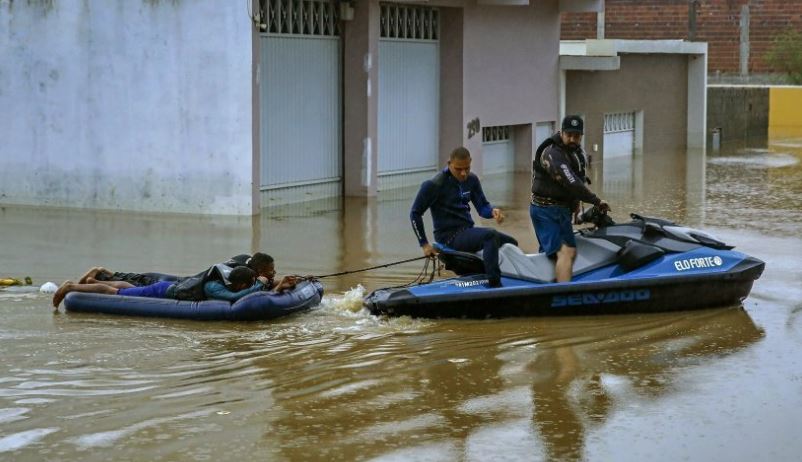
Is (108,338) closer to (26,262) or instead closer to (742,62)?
(26,262)

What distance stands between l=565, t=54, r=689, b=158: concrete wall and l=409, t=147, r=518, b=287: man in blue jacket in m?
17.3

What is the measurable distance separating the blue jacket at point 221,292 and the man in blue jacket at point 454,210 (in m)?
1.41

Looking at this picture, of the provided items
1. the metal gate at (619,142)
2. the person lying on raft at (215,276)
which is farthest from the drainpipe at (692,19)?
the person lying on raft at (215,276)

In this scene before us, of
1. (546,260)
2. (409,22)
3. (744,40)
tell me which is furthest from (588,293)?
(744,40)

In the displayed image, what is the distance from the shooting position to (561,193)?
37.0 ft

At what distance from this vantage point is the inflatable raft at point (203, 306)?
10633mm

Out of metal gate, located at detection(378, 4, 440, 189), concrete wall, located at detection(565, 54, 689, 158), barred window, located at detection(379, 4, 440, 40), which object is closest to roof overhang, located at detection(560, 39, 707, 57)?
concrete wall, located at detection(565, 54, 689, 158)

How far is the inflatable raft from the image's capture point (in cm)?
1063

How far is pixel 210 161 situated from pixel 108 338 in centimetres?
832

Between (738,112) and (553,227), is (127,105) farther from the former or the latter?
(738,112)

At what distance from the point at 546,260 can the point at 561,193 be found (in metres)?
0.59

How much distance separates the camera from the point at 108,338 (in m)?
10.1

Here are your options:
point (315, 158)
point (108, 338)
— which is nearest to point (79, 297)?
point (108, 338)

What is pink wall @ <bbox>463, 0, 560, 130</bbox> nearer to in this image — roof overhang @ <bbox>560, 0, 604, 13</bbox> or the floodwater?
roof overhang @ <bbox>560, 0, 604, 13</bbox>
